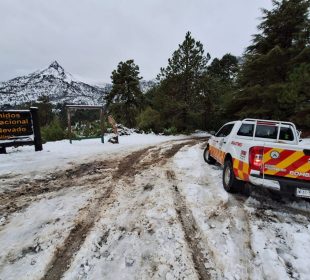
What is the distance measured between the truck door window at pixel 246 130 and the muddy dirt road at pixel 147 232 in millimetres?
1627

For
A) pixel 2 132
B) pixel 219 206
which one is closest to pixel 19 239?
pixel 219 206

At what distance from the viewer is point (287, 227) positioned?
13.8 ft

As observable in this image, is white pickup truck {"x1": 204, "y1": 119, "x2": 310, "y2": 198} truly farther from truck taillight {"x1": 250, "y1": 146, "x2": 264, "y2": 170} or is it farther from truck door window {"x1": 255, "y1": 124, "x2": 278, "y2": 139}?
truck door window {"x1": 255, "y1": 124, "x2": 278, "y2": 139}

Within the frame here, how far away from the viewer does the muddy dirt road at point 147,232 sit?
3080 millimetres

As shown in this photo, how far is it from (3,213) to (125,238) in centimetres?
259

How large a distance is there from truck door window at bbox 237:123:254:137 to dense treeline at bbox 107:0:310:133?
10.2 metres

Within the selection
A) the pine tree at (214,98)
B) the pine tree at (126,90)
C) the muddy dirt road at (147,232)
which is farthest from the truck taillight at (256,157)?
the pine tree at (126,90)

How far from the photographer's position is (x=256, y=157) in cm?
502

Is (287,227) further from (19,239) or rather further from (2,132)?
(2,132)

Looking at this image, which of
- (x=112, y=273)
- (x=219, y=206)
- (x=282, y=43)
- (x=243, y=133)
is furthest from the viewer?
(x=282, y=43)

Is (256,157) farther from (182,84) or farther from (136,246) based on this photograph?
(182,84)

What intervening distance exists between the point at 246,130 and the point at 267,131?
0.57 metres

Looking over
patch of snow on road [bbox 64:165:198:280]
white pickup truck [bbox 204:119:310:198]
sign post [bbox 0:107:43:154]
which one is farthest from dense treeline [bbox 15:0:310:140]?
patch of snow on road [bbox 64:165:198:280]

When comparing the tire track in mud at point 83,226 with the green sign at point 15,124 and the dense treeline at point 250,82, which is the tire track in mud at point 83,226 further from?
the dense treeline at point 250,82
